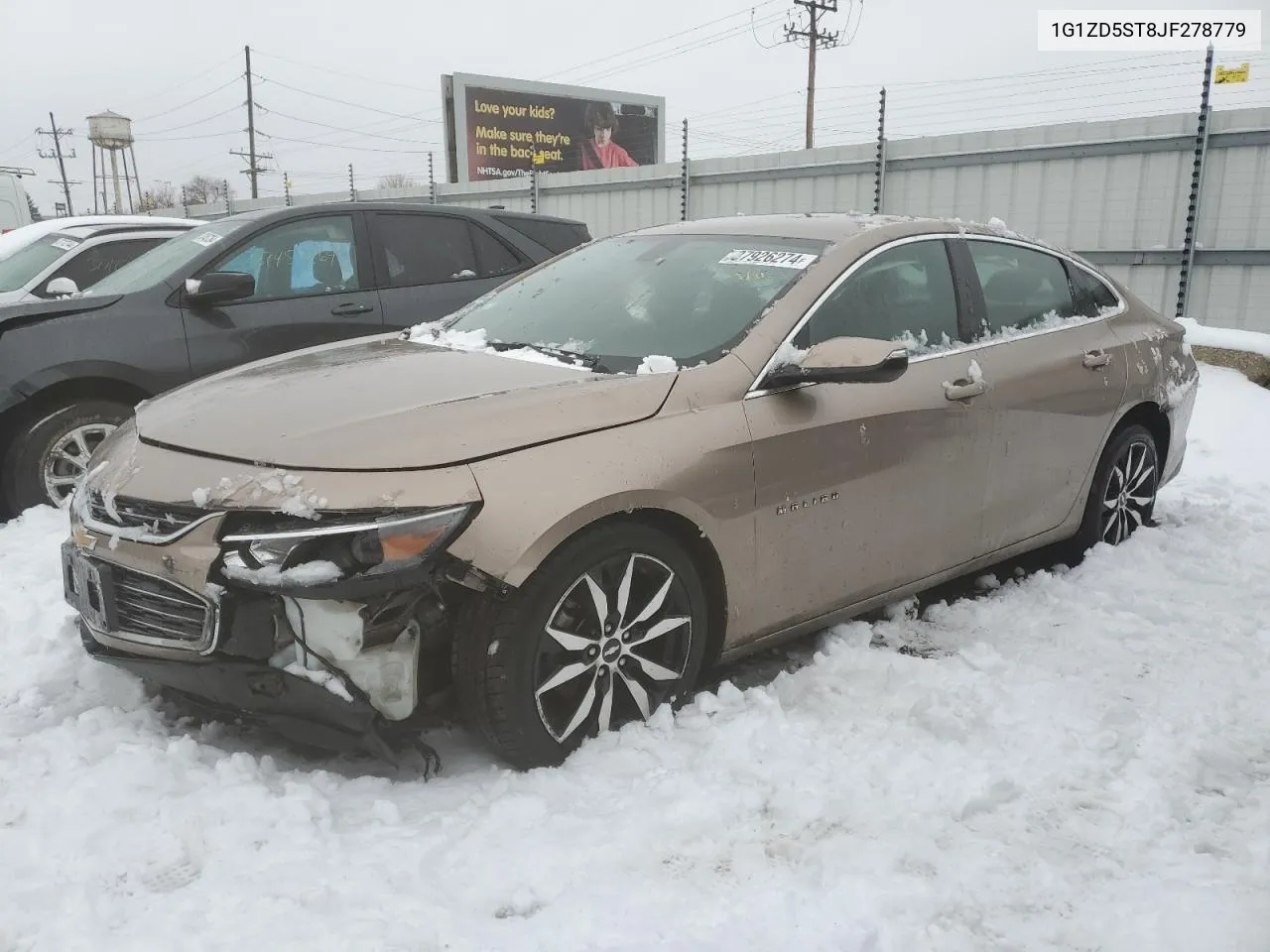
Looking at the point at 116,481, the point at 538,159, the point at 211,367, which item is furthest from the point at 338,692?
the point at 538,159

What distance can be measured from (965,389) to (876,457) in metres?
0.58

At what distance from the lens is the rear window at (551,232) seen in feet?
22.2

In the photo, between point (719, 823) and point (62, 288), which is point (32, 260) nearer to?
point (62, 288)

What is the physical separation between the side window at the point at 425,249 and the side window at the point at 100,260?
261 cm

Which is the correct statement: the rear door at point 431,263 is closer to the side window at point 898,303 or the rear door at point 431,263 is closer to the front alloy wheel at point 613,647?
the side window at point 898,303

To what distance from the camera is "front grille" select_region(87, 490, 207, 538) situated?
2.53m

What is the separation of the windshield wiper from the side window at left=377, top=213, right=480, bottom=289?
2891 mm

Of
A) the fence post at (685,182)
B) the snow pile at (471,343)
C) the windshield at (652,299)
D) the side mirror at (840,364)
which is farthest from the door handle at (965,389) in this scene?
the fence post at (685,182)

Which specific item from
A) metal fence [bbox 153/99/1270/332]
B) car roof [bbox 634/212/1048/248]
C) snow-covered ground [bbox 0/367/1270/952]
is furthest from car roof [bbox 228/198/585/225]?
snow-covered ground [bbox 0/367/1270/952]

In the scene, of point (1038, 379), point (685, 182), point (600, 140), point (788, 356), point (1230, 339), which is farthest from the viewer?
point (600, 140)

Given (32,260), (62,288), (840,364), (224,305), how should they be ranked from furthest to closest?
(32,260)
(62,288)
(224,305)
(840,364)

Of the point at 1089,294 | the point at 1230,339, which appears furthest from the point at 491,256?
the point at 1230,339

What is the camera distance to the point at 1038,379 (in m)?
4.03

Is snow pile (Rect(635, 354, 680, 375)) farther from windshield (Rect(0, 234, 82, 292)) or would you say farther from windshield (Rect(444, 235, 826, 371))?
windshield (Rect(0, 234, 82, 292))
